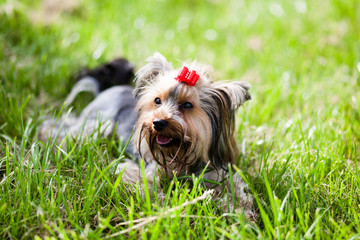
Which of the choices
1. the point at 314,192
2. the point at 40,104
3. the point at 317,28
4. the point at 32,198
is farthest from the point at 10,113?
the point at 317,28

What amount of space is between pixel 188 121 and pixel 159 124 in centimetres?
24

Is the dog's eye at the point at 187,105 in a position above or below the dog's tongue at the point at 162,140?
above

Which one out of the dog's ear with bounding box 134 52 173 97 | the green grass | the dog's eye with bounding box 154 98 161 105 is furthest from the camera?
the dog's ear with bounding box 134 52 173 97

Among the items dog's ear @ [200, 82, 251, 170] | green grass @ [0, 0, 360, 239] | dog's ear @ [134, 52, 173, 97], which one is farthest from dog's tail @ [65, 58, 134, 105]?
dog's ear @ [200, 82, 251, 170]

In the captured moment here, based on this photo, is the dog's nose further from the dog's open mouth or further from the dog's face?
the dog's open mouth

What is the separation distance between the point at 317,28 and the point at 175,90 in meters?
4.17

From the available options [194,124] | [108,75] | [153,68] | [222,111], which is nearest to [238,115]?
[222,111]

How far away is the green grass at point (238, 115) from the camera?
2.48 metres

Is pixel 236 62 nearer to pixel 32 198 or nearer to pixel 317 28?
pixel 317 28

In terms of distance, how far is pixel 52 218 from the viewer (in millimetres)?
2436

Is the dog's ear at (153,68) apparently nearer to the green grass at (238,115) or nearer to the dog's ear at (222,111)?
the dog's ear at (222,111)

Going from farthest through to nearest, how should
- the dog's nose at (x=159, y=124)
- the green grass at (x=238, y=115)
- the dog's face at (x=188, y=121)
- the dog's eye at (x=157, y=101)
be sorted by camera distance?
1. the dog's eye at (x=157, y=101)
2. the dog's face at (x=188, y=121)
3. the dog's nose at (x=159, y=124)
4. the green grass at (x=238, y=115)

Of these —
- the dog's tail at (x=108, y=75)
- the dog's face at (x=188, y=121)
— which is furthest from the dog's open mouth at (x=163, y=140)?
the dog's tail at (x=108, y=75)

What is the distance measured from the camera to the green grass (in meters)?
2.48
